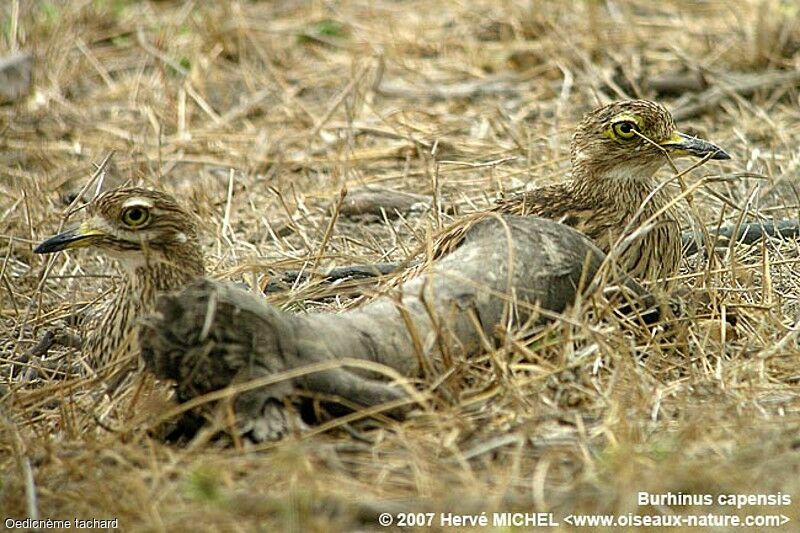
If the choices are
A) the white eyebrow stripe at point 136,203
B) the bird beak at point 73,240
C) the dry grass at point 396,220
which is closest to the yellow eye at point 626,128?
the dry grass at point 396,220

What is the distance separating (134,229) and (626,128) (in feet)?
5.74

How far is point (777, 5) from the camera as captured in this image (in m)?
7.79

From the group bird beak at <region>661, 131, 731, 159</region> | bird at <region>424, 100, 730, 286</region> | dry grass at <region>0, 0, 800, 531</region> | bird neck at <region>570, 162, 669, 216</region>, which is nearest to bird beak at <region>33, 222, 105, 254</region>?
dry grass at <region>0, 0, 800, 531</region>

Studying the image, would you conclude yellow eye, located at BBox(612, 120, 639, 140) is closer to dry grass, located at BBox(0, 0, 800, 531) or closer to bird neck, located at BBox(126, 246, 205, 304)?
dry grass, located at BBox(0, 0, 800, 531)

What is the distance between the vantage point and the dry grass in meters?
3.03

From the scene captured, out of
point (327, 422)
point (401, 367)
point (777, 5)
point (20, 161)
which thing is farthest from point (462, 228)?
point (777, 5)

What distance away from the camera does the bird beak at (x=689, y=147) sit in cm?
449

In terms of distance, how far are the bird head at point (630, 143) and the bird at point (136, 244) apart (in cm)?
147

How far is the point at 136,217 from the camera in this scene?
13.1 feet

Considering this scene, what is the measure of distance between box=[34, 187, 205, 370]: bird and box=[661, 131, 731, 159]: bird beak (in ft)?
5.57

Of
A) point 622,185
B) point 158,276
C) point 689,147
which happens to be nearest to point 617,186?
point 622,185

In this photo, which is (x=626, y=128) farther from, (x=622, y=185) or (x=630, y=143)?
(x=622, y=185)

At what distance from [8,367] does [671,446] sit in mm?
2277

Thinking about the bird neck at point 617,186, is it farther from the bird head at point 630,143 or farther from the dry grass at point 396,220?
the dry grass at point 396,220
